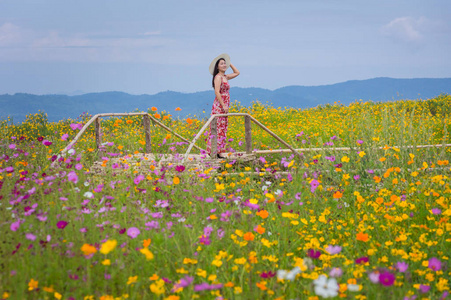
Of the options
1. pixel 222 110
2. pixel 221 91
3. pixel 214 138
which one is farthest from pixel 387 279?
pixel 221 91

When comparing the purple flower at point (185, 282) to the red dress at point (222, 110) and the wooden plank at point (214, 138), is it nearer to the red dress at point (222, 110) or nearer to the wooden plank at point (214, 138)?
the wooden plank at point (214, 138)

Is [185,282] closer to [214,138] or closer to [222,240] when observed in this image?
[222,240]

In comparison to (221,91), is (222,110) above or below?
below

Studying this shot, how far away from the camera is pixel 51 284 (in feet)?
8.36

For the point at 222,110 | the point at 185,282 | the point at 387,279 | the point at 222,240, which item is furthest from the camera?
the point at 222,110

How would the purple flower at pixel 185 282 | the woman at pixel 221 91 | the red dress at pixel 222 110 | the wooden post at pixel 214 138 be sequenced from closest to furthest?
the purple flower at pixel 185 282, the wooden post at pixel 214 138, the woman at pixel 221 91, the red dress at pixel 222 110

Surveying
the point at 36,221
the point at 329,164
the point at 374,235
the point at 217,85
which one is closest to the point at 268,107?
the point at 217,85

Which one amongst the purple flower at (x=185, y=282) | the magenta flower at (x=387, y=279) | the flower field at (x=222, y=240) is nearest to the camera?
the magenta flower at (x=387, y=279)

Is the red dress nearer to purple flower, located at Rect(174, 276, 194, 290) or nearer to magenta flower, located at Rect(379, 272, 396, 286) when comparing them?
purple flower, located at Rect(174, 276, 194, 290)

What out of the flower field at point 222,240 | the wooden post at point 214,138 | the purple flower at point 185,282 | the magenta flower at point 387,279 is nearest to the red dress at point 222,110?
the wooden post at point 214,138

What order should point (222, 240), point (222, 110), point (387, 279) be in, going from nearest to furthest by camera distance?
point (387, 279)
point (222, 240)
point (222, 110)

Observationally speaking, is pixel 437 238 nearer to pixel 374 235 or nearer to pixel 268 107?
pixel 374 235

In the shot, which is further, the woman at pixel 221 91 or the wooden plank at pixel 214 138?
the woman at pixel 221 91

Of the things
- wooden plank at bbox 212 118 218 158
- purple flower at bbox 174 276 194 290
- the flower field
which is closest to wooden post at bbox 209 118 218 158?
wooden plank at bbox 212 118 218 158
